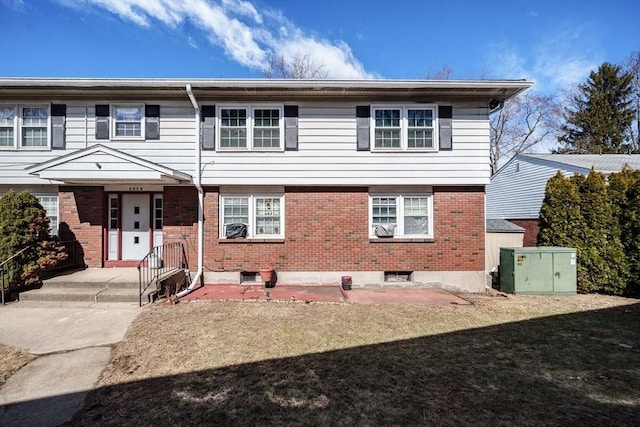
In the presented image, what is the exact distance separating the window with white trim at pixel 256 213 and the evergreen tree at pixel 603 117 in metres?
30.1

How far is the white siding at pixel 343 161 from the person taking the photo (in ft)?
26.9

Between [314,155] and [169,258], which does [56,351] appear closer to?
[169,258]

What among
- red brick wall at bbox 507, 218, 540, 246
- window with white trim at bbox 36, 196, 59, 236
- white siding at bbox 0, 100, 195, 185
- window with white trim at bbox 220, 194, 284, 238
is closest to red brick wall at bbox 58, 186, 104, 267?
window with white trim at bbox 36, 196, 59, 236

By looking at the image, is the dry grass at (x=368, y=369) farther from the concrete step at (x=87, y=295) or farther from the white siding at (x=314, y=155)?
the white siding at (x=314, y=155)

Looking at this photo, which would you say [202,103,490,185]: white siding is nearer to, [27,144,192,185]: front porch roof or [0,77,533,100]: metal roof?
[0,77,533,100]: metal roof

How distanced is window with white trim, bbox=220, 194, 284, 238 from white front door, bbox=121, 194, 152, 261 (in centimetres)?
220

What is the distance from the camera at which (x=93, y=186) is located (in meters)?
8.32

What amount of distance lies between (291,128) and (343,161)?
168cm

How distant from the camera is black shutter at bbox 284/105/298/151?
8.26 metres

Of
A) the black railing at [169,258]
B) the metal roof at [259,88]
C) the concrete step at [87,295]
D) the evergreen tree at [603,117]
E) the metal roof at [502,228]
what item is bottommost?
the concrete step at [87,295]

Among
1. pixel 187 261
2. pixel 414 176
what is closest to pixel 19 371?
pixel 187 261

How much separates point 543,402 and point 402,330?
2.27 meters

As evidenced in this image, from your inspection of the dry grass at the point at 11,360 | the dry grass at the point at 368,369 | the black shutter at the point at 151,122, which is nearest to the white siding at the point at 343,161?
the black shutter at the point at 151,122

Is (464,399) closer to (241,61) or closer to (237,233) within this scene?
(237,233)
